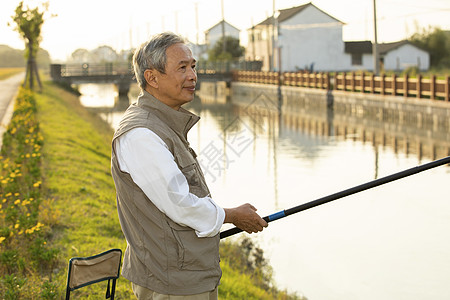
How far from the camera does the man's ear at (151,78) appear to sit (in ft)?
8.05

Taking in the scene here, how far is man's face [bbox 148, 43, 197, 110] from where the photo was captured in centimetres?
243

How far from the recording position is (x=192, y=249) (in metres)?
2.36

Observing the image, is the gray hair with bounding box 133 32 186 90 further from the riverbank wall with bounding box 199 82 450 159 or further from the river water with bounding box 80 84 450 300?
the riverbank wall with bounding box 199 82 450 159

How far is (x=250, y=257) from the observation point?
730 cm

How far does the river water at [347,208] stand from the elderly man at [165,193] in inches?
174

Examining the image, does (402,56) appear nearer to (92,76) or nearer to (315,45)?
(315,45)

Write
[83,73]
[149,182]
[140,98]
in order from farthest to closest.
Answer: [83,73] → [140,98] → [149,182]

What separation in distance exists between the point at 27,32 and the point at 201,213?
94.5ft

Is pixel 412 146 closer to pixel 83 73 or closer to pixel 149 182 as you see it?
pixel 149 182

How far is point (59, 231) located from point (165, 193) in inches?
162

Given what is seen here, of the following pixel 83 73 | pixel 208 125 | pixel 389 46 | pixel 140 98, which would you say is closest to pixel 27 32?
pixel 208 125

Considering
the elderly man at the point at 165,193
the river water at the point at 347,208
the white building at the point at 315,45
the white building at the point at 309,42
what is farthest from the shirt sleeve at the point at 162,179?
the white building at the point at 309,42

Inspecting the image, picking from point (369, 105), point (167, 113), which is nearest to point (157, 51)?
point (167, 113)

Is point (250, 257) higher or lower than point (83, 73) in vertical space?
lower
